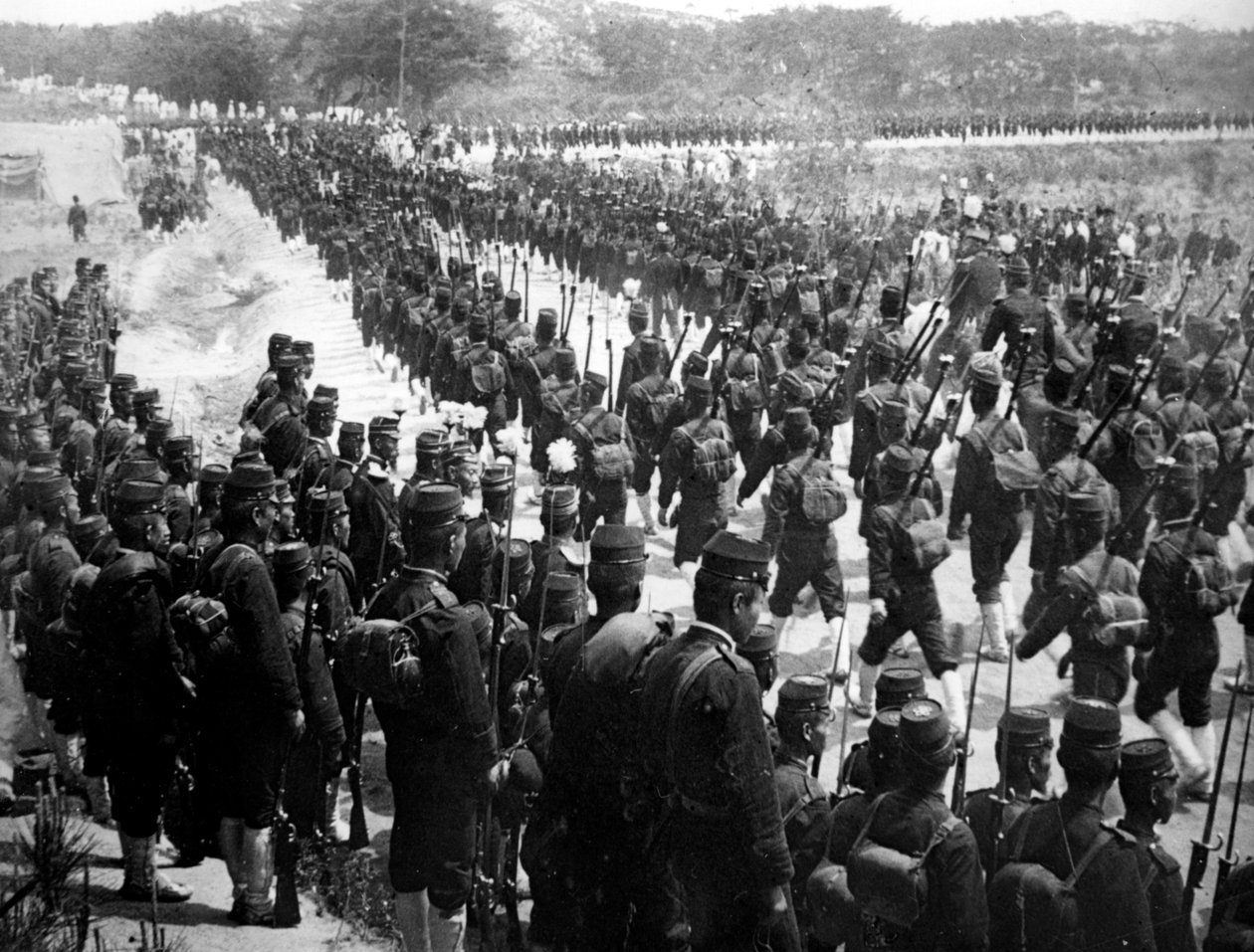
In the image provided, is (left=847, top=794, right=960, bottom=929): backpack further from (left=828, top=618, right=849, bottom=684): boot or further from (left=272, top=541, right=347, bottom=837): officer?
(left=272, top=541, right=347, bottom=837): officer

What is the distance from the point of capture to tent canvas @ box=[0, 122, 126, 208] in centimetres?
1920

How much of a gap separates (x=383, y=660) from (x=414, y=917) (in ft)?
3.95

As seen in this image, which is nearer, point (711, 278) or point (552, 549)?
point (552, 549)

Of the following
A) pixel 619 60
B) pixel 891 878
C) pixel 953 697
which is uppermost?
pixel 619 60

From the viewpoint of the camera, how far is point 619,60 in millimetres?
51562

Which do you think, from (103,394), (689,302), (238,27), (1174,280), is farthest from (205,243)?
(1174,280)

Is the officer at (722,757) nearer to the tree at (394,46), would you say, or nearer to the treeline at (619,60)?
the treeline at (619,60)

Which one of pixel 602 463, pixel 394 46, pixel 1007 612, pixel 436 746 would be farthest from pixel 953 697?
pixel 394 46

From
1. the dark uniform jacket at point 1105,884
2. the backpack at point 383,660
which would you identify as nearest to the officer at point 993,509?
the dark uniform jacket at point 1105,884

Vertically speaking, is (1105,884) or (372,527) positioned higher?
(372,527)

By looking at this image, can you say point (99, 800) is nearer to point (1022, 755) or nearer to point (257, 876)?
point (257, 876)

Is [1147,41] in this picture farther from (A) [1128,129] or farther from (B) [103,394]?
(B) [103,394]

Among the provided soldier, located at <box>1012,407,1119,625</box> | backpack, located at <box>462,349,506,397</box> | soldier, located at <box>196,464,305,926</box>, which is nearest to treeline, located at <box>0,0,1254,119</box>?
backpack, located at <box>462,349,506,397</box>

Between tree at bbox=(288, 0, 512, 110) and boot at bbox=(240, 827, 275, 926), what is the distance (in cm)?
2161
